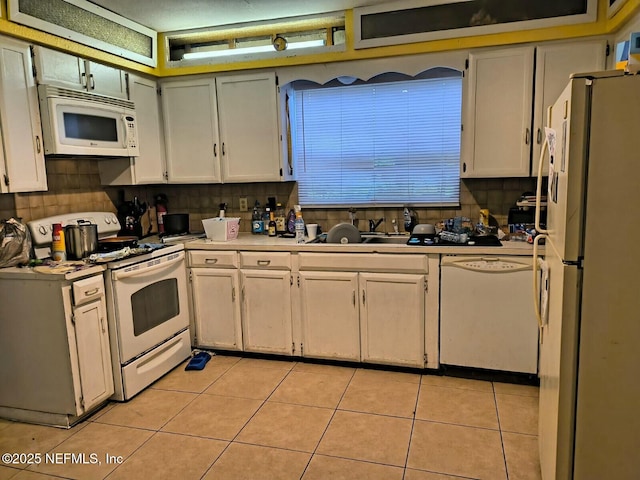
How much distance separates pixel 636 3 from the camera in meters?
2.38

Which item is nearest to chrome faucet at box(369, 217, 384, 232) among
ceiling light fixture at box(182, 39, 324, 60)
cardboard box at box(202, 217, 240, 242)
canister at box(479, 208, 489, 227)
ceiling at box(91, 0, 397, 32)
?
canister at box(479, 208, 489, 227)

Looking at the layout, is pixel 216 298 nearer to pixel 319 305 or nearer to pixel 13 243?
pixel 319 305

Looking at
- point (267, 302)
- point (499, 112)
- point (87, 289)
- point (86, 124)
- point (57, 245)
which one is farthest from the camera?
point (267, 302)

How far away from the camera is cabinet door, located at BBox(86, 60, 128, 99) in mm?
3150

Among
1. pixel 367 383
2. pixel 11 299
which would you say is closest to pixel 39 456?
pixel 11 299

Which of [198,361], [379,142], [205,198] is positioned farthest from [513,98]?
[198,361]

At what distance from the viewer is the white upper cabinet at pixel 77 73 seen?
2789 mm

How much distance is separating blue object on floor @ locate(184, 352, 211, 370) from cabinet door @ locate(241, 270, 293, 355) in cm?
32

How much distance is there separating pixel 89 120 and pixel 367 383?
2466 millimetres

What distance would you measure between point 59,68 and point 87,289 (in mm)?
1397

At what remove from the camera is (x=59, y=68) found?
9.50 feet

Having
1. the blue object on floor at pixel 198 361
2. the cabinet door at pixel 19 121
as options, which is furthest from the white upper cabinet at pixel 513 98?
Answer: the cabinet door at pixel 19 121

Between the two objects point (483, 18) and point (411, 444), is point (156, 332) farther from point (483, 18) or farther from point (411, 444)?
point (483, 18)

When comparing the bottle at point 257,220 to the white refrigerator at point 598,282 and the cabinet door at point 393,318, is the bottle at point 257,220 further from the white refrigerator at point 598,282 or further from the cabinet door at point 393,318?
the white refrigerator at point 598,282
